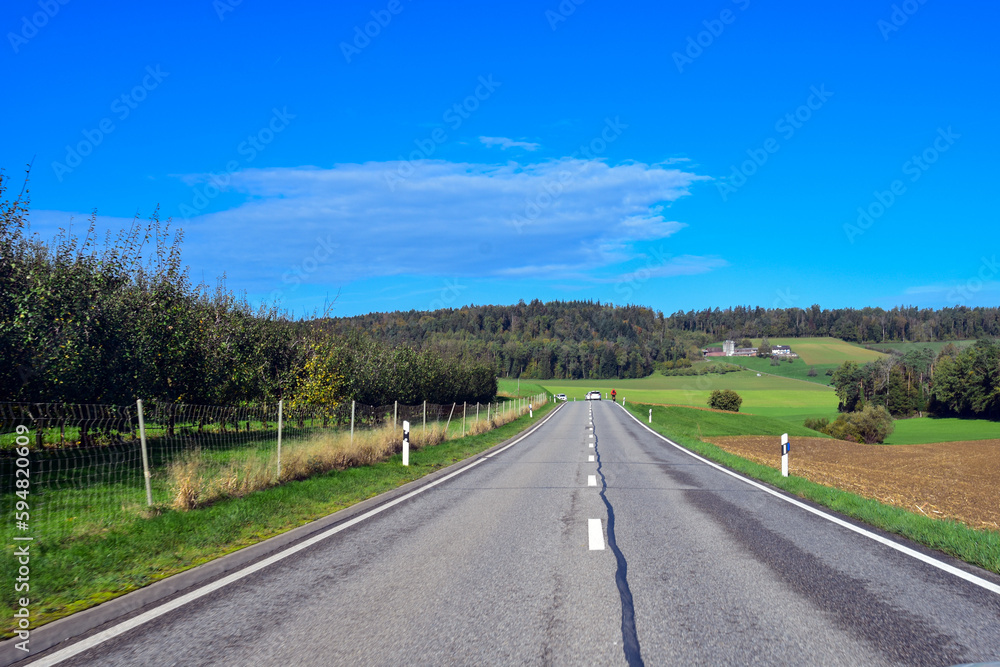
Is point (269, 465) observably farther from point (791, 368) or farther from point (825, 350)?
point (825, 350)

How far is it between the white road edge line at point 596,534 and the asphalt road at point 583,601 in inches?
1.3

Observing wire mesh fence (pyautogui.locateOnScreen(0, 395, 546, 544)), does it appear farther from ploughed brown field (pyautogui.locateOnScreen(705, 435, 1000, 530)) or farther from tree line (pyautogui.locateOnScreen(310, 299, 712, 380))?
tree line (pyautogui.locateOnScreen(310, 299, 712, 380))

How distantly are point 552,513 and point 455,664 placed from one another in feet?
17.9

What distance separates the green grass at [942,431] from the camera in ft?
184

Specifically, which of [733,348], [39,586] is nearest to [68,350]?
[39,586]

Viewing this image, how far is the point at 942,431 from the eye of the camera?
6191cm

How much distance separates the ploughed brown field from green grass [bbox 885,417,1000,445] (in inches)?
606

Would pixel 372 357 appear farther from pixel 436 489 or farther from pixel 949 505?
pixel 949 505

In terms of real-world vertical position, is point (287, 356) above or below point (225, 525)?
above

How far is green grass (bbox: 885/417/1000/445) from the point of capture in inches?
2207

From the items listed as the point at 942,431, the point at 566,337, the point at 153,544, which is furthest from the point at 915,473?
the point at 566,337

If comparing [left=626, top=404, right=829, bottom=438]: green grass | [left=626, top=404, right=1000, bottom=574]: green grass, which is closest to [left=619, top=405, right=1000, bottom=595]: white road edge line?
[left=626, top=404, right=1000, bottom=574]: green grass

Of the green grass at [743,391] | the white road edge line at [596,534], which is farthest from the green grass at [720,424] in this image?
the white road edge line at [596,534]

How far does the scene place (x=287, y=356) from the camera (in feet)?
95.8
